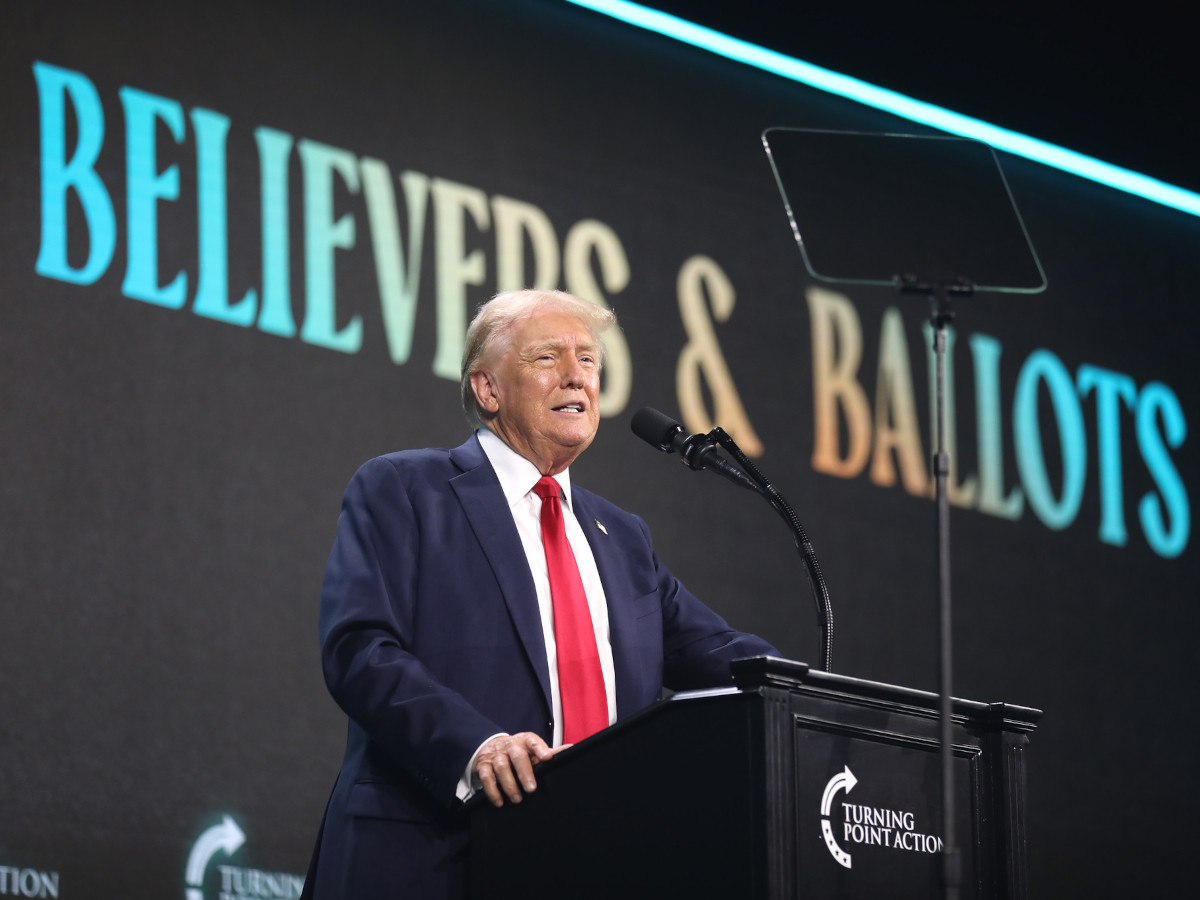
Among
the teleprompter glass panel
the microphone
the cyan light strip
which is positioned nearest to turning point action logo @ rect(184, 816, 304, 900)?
the microphone

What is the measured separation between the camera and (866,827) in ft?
6.96

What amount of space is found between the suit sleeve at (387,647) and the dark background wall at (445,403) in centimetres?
131

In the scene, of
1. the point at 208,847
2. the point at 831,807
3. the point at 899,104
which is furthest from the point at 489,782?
the point at 899,104

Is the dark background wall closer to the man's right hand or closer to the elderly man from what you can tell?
the elderly man

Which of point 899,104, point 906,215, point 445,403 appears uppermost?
point 899,104

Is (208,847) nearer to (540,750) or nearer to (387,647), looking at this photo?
(387,647)

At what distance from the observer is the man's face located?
8.95ft

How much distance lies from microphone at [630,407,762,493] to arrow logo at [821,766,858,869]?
55 centimetres

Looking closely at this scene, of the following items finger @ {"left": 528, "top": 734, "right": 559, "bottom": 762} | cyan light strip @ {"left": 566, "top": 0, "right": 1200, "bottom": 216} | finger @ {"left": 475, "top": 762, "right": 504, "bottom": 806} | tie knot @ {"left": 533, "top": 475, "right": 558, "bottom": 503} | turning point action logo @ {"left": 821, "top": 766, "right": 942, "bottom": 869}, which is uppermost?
cyan light strip @ {"left": 566, "top": 0, "right": 1200, "bottom": 216}

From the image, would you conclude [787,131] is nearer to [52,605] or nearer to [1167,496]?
[52,605]

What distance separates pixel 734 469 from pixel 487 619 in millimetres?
432

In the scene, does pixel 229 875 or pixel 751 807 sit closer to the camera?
pixel 751 807

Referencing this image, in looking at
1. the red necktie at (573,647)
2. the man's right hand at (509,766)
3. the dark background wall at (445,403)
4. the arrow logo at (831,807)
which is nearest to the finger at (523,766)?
the man's right hand at (509,766)

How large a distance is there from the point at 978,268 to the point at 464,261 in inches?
76.6
